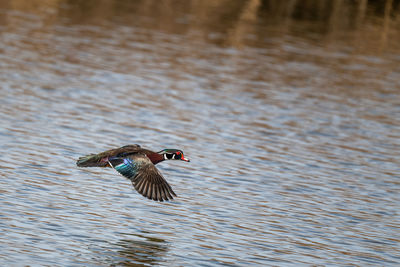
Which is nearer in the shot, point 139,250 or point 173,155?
point 139,250

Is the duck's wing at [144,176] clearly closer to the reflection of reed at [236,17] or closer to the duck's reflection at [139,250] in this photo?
the duck's reflection at [139,250]

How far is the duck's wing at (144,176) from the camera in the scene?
1081 centimetres

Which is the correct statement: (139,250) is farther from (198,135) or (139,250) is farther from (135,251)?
(198,135)

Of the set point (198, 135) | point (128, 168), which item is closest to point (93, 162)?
point (128, 168)

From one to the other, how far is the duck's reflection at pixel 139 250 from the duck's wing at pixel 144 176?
0.61m

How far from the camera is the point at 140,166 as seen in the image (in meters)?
11.2

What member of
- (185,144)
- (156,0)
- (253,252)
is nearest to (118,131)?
(185,144)

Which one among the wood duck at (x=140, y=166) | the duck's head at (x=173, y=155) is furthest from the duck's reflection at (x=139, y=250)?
the duck's head at (x=173, y=155)

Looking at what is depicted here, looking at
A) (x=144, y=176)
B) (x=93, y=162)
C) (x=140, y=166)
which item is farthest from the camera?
(x=93, y=162)

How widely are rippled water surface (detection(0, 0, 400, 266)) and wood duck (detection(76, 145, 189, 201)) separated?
0.67m

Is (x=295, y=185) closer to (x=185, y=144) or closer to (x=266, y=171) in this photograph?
(x=266, y=171)

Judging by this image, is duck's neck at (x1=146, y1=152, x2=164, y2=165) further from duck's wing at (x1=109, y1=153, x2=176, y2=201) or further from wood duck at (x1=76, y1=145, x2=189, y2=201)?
duck's wing at (x1=109, y1=153, x2=176, y2=201)

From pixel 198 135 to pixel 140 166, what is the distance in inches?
253

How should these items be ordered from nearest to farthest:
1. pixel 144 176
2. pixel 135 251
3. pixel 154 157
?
pixel 135 251 < pixel 144 176 < pixel 154 157
